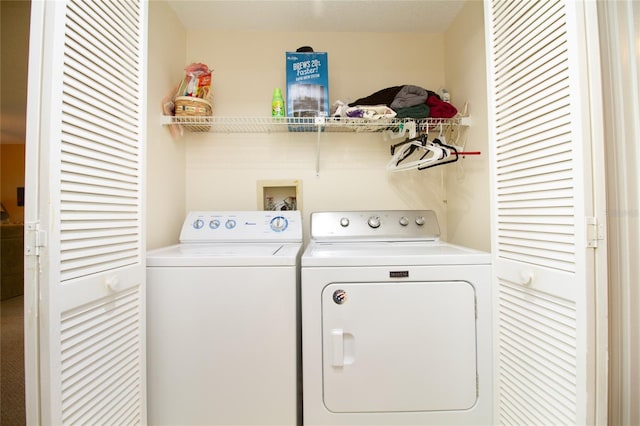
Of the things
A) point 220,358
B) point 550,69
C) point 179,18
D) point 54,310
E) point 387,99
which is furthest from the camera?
point 179,18

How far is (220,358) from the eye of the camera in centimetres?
125

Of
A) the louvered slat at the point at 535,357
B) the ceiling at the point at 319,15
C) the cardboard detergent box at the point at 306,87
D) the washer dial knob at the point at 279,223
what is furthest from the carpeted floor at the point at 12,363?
the ceiling at the point at 319,15

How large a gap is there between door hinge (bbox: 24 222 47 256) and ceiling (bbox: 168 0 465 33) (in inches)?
67.6

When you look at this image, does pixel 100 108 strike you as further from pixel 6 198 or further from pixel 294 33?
pixel 294 33

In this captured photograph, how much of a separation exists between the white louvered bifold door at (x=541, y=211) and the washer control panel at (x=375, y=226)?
2.00 feet

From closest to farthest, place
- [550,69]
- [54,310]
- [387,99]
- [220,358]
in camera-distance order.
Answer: [54,310] < [550,69] < [220,358] < [387,99]

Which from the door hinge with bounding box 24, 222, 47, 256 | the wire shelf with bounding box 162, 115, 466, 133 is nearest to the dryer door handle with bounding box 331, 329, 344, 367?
the door hinge with bounding box 24, 222, 47, 256

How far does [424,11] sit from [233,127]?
149 centimetres

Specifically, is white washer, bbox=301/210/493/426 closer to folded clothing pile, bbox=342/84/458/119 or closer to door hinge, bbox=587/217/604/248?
door hinge, bbox=587/217/604/248

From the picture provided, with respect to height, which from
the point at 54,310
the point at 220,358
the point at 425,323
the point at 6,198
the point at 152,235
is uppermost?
the point at 6,198

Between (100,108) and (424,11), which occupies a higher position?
(424,11)

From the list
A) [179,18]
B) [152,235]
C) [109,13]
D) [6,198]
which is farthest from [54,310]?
[179,18]

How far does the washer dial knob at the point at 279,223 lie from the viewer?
6.05ft

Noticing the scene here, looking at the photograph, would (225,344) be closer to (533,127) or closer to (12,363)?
(12,363)
